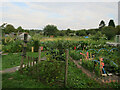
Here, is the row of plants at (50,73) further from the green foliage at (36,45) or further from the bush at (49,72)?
the green foliage at (36,45)

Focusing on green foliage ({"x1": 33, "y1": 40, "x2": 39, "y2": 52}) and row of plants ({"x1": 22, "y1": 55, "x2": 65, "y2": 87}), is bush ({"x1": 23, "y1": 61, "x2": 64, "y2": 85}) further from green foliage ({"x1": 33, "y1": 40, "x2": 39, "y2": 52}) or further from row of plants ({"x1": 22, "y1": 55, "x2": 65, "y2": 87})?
green foliage ({"x1": 33, "y1": 40, "x2": 39, "y2": 52})

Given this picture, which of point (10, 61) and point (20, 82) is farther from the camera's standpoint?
point (10, 61)

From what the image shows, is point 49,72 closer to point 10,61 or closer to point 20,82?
point 20,82

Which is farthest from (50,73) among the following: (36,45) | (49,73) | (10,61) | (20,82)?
(36,45)

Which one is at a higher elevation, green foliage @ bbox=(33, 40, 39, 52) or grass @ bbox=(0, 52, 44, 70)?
green foliage @ bbox=(33, 40, 39, 52)

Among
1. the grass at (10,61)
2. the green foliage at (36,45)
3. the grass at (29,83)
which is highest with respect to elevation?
the green foliage at (36,45)

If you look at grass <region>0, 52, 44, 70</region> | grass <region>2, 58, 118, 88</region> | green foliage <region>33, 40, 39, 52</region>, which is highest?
green foliage <region>33, 40, 39, 52</region>

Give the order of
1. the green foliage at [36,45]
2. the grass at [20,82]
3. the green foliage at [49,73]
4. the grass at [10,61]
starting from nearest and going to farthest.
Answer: the grass at [20,82] → the green foliage at [49,73] → the grass at [10,61] → the green foliage at [36,45]

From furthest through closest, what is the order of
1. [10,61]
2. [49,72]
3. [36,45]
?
1. [36,45]
2. [10,61]
3. [49,72]

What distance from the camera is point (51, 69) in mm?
2992

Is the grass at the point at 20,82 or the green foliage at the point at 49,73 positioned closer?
the grass at the point at 20,82

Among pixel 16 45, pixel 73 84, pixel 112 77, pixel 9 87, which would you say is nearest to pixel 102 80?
pixel 112 77

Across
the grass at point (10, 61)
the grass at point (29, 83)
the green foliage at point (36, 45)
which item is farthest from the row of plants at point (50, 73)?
the green foliage at point (36, 45)

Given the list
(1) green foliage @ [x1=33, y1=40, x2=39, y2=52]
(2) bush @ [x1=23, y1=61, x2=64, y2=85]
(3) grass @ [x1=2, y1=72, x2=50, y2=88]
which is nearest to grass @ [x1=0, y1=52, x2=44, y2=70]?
(3) grass @ [x1=2, y1=72, x2=50, y2=88]
